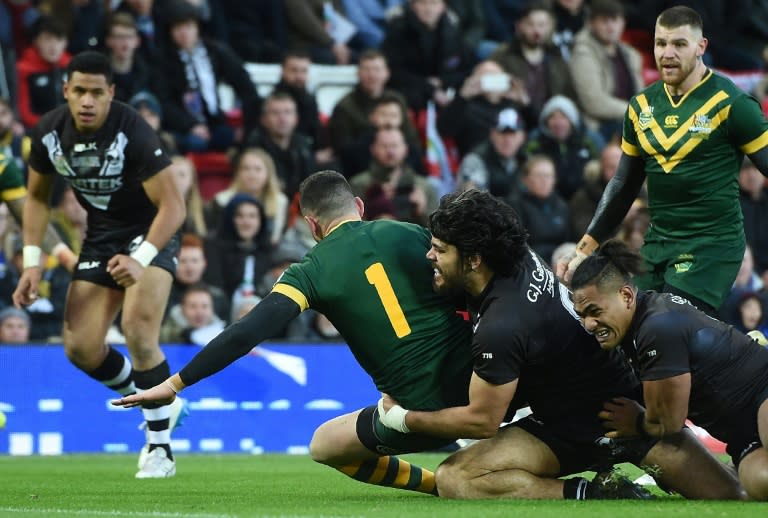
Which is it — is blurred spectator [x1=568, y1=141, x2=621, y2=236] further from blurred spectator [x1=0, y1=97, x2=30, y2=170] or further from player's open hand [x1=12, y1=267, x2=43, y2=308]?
player's open hand [x1=12, y1=267, x2=43, y2=308]

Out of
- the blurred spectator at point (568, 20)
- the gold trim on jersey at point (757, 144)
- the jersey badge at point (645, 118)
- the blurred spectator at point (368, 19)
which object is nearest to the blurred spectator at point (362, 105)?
the blurred spectator at point (368, 19)

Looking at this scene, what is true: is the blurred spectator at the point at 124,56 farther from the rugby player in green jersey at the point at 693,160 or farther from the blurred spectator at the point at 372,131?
the rugby player in green jersey at the point at 693,160

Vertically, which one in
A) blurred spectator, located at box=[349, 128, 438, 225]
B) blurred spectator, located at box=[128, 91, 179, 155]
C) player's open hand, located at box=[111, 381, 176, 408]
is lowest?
player's open hand, located at box=[111, 381, 176, 408]

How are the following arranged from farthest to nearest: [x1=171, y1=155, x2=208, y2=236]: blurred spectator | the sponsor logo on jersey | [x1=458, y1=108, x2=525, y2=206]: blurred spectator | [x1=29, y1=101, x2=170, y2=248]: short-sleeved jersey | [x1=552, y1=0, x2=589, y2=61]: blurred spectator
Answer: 1. [x1=552, y1=0, x2=589, y2=61]: blurred spectator
2. [x1=458, y1=108, x2=525, y2=206]: blurred spectator
3. [x1=171, y1=155, x2=208, y2=236]: blurred spectator
4. the sponsor logo on jersey
5. [x1=29, y1=101, x2=170, y2=248]: short-sleeved jersey

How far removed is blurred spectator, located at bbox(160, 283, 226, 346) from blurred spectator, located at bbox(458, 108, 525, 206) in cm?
346

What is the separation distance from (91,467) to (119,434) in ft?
5.47

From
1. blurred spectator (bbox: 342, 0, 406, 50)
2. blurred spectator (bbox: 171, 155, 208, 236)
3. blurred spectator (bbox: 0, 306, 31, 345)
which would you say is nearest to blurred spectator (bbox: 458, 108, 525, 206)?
blurred spectator (bbox: 342, 0, 406, 50)

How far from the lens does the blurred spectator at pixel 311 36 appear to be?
1675 cm

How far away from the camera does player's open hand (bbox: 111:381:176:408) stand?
626 cm

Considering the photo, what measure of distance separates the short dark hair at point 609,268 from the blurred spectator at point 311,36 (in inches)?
416

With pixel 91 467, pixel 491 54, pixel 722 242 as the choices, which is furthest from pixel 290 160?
pixel 722 242

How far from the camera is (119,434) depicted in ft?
39.2

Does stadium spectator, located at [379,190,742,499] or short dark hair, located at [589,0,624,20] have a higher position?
short dark hair, located at [589,0,624,20]

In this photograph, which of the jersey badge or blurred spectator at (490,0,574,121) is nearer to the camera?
the jersey badge
